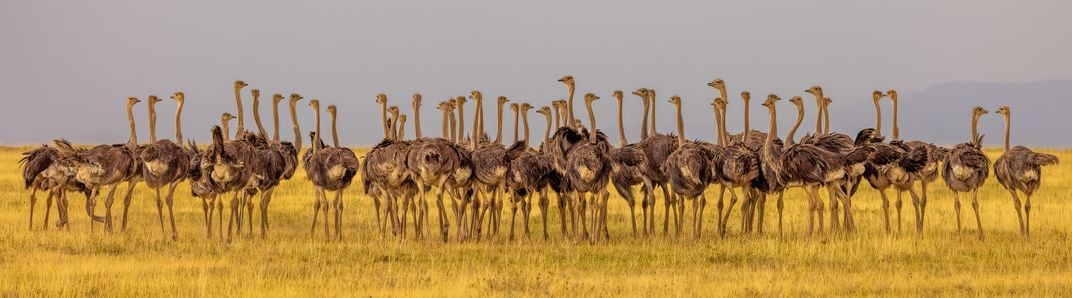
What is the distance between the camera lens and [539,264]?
1828cm

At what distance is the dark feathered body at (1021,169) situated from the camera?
2144 cm

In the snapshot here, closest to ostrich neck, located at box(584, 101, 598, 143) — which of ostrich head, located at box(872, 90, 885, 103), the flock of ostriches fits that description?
the flock of ostriches

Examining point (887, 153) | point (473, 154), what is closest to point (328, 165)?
point (473, 154)

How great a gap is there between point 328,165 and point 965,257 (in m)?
8.94

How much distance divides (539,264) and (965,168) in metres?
6.93

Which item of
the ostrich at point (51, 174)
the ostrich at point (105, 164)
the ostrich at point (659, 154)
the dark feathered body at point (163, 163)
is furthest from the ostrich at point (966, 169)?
the ostrich at point (51, 174)

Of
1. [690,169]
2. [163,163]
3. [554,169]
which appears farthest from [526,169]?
[163,163]

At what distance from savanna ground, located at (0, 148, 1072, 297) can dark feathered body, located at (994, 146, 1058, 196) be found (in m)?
0.80

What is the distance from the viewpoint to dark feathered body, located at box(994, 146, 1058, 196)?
844 inches

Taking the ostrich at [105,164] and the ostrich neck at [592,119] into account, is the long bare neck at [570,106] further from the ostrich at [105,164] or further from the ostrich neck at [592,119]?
the ostrich at [105,164]

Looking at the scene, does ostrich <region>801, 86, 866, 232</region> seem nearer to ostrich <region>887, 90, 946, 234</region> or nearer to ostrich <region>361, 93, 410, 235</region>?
ostrich <region>887, 90, 946, 234</region>

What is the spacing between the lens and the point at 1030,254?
19531mm

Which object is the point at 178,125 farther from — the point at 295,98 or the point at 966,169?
the point at 966,169

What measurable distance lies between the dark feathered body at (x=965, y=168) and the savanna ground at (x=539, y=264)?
0.78 metres
